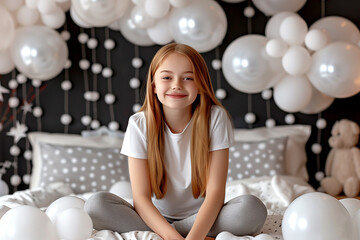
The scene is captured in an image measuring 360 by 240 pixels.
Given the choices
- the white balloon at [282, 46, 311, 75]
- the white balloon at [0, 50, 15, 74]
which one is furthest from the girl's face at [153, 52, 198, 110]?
the white balloon at [0, 50, 15, 74]

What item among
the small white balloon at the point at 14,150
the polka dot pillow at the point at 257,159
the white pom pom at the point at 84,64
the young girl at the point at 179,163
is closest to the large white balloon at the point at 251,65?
the polka dot pillow at the point at 257,159

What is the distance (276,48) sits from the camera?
2523mm

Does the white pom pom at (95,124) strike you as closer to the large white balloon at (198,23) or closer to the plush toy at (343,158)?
the large white balloon at (198,23)

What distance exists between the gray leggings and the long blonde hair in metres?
0.15

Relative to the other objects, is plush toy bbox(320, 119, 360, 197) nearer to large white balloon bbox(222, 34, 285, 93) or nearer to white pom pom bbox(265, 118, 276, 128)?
white pom pom bbox(265, 118, 276, 128)

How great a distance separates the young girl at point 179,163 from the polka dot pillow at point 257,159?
1.02 meters

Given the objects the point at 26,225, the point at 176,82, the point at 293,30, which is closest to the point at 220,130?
the point at 176,82

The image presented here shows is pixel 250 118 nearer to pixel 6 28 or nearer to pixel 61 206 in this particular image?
pixel 6 28

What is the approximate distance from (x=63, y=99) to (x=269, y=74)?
52.6 inches

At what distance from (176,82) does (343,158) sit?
5.36 feet

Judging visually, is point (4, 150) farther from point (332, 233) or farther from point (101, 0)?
point (332, 233)

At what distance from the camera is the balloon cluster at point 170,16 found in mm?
2545

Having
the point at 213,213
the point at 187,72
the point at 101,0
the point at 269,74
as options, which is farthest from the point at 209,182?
the point at 101,0

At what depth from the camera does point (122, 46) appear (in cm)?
313
